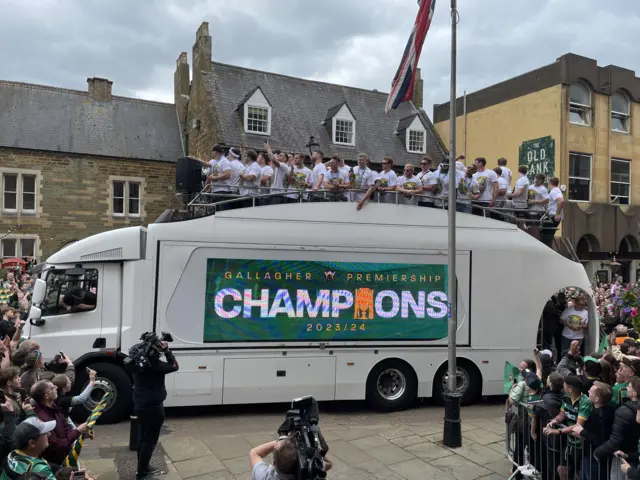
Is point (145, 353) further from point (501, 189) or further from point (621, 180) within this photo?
point (621, 180)

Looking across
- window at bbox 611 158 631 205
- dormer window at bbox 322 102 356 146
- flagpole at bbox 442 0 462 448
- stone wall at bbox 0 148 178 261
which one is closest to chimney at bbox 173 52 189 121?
stone wall at bbox 0 148 178 261

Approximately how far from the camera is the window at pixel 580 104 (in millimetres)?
23859

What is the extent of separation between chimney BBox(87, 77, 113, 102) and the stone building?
12.6 feet

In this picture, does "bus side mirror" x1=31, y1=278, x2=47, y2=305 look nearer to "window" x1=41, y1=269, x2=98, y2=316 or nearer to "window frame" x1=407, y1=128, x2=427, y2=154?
"window" x1=41, y1=269, x2=98, y2=316

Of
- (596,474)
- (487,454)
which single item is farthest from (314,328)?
(596,474)

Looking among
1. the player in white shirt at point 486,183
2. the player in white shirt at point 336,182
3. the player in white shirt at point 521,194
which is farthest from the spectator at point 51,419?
the player in white shirt at point 521,194

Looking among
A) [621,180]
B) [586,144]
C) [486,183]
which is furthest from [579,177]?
[486,183]

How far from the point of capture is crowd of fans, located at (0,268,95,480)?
11.9 feet

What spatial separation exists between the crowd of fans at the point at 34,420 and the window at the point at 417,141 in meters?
25.3

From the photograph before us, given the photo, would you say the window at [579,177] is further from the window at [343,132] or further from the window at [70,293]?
the window at [70,293]

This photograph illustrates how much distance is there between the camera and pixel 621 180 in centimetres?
2531

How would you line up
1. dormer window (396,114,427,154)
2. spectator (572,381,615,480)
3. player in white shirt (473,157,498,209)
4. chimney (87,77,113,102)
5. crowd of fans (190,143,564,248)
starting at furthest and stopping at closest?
dormer window (396,114,427,154)
chimney (87,77,113,102)
player in white shirt (473,157,498,209)
crowd of fans (190,143,564,248)
spectator (572,381,615,480)

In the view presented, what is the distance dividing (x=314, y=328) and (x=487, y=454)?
3.27m

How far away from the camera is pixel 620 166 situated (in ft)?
83.3
